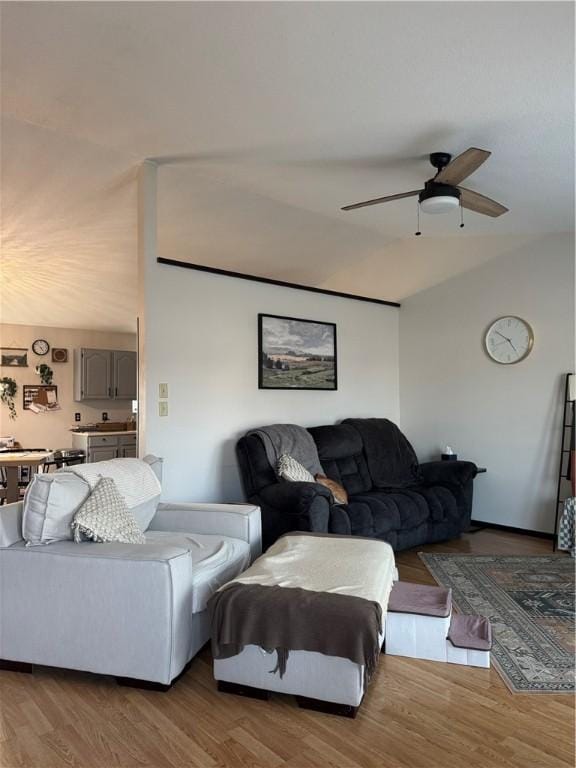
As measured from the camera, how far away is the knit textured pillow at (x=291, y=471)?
3.81 metres

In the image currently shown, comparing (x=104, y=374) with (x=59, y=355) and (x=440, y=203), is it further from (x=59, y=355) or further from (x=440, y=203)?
(x=440, y=203)

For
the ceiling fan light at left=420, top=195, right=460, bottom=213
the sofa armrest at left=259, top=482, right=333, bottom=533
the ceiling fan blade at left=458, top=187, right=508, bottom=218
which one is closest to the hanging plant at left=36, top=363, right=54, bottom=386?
the sofa armrest at left=259, top=482, right=333, bottom=533

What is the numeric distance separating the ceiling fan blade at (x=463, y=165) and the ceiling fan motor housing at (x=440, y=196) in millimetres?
37

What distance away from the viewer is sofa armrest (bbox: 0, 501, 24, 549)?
7.93ft

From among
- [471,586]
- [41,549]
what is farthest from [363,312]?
[41,549]

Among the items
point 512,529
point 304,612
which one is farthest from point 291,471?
point 512,529

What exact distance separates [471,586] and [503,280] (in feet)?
9.69

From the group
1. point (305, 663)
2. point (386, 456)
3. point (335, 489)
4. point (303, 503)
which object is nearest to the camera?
point (305, 663)

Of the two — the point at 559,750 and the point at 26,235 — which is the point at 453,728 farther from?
the point at 26,235

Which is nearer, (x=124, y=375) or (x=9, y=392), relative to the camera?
(x=9, y=392)

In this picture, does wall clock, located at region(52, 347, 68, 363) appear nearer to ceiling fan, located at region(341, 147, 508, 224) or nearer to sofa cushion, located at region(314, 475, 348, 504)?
sofa cushion, located at region(314, 475, 348, 504)

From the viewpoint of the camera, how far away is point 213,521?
10.3 ft

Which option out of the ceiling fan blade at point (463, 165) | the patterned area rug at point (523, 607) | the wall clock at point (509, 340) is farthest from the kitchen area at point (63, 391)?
the ceiling fan blade at point (463, 165)

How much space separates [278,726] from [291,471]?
1.95 metres
